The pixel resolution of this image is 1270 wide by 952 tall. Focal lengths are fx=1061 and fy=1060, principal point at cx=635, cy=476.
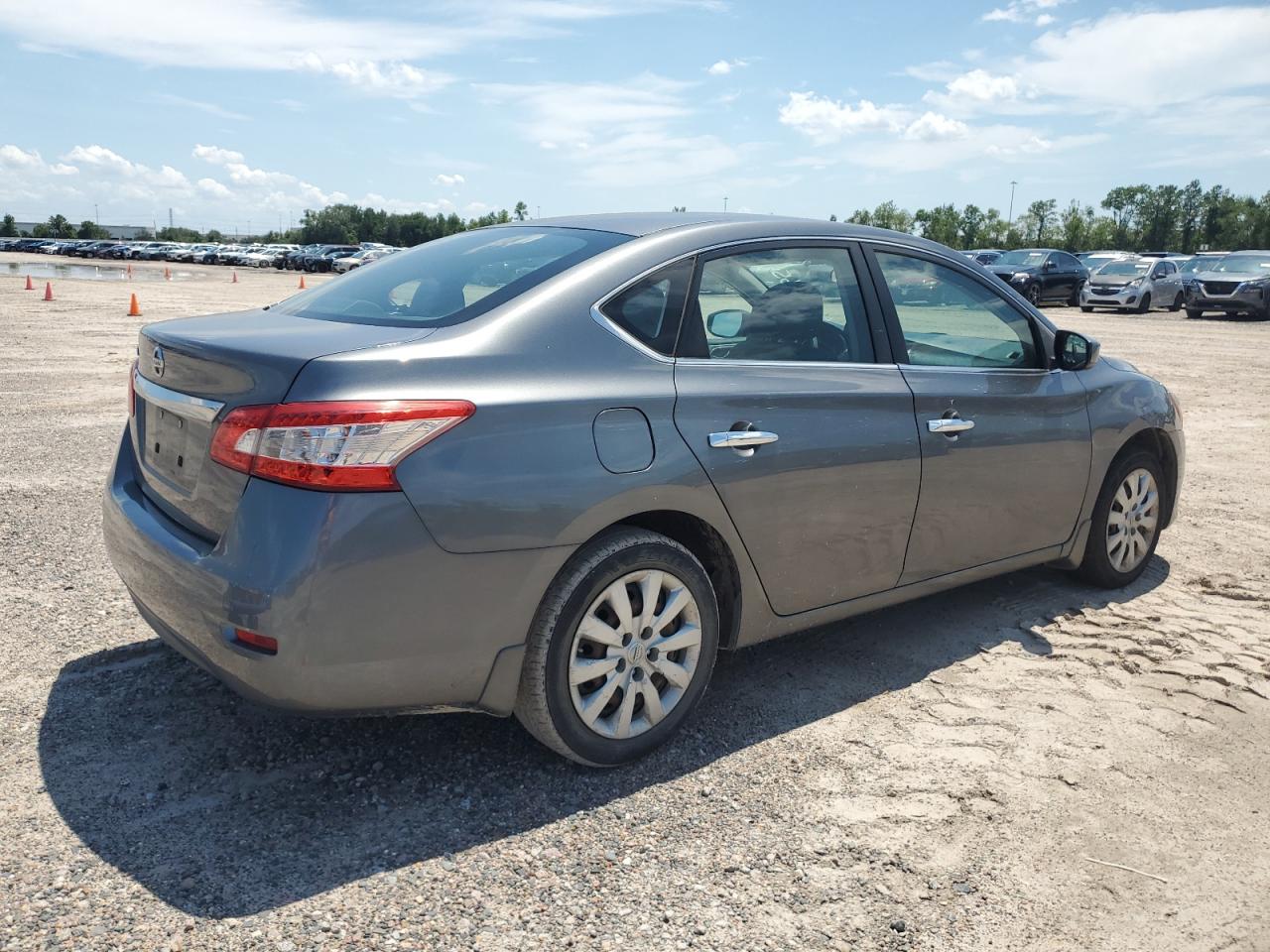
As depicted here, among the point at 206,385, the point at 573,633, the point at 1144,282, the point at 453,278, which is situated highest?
the point at 1144,282

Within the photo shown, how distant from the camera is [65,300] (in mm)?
26375

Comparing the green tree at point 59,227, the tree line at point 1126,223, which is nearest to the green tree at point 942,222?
the tree line at point 1126,223

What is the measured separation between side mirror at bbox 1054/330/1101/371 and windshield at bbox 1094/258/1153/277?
27.3 m

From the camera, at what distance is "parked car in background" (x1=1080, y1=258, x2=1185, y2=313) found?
28.8 m

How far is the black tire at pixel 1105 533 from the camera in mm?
4953

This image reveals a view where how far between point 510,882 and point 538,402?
1.28 meters

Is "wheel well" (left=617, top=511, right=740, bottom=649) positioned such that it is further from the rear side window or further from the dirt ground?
the rear side window

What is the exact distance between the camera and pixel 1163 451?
5285mm

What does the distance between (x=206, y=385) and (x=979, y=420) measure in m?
2.83

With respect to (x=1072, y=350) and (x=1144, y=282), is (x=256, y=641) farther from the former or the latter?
(x=1144, y=282)

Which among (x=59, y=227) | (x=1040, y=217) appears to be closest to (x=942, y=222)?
(x=1040, y=217)

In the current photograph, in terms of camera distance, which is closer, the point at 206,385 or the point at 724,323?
the point at 206,385

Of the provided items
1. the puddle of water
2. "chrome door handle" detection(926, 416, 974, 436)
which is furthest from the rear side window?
the puddle of water

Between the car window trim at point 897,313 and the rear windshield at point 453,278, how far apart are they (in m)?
1.08
